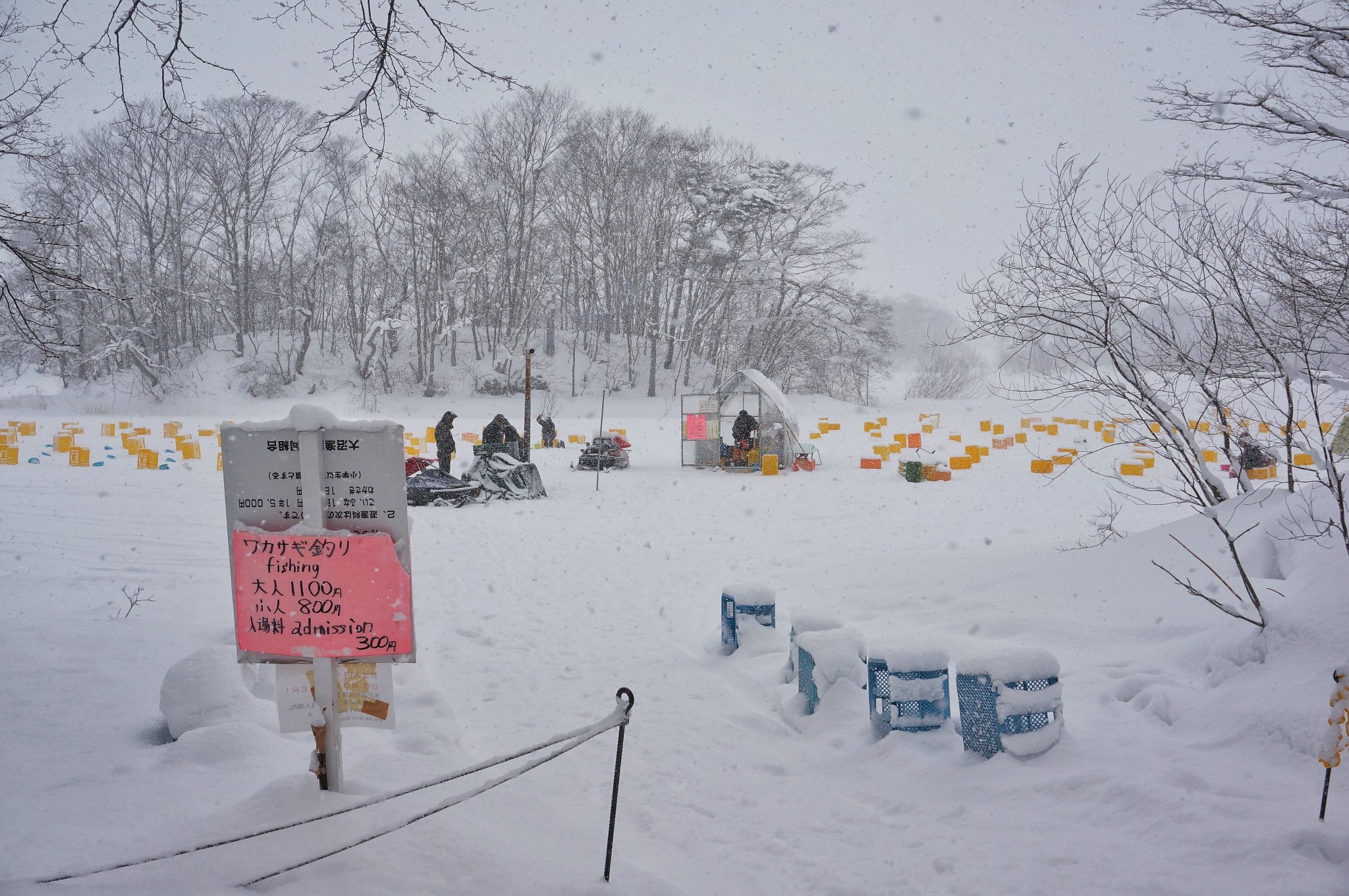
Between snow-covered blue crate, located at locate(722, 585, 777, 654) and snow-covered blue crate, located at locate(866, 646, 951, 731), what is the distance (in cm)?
208

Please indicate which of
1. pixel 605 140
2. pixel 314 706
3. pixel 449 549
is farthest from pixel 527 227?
pixel 314 706

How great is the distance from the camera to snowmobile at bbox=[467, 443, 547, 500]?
1564 centimetres

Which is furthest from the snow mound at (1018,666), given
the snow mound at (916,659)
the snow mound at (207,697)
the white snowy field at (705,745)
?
the snow mound at (207,697)

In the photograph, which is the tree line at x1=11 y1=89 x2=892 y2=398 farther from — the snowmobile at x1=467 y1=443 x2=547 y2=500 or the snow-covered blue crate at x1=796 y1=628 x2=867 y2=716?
the snow-covered blue crate at x1=796 y1=628 x2=867 y2=716

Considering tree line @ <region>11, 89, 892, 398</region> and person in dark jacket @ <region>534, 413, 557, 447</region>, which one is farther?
tree line @ <region>11, 89, 892, 398</region>

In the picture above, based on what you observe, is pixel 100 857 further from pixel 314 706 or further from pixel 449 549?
pixel 449 549

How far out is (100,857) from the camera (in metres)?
2.56

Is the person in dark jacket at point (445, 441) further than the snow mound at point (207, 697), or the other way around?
the person in dark jacket at point (445, 441)

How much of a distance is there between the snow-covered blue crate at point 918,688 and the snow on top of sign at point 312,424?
3176mm

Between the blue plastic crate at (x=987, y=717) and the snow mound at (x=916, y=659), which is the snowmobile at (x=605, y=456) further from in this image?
the blue plastic crate at (x=987, y=717)

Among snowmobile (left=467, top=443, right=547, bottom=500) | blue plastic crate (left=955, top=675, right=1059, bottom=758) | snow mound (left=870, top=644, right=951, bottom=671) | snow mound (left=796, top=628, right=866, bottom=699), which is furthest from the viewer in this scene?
snowmobile (left=467, top=443, right=547, bottom=500)

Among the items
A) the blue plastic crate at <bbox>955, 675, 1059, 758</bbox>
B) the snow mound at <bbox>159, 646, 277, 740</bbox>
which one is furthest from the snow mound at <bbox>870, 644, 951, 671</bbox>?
the snow mound at <bbox>159, 646, 277, 740</bbox>

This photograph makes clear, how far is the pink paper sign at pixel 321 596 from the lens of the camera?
293cm

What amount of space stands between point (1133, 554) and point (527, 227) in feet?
129
